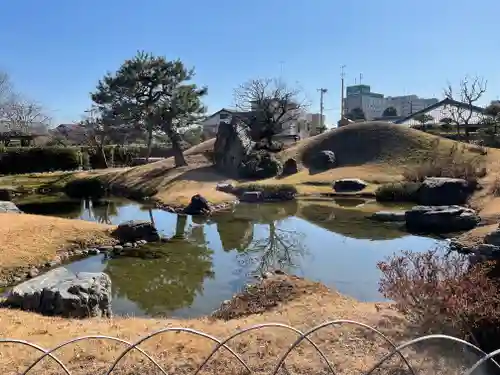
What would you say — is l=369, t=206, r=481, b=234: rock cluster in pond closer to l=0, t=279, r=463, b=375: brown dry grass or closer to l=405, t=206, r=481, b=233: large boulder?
l=405, t=206, r=481, b=233: large boulder

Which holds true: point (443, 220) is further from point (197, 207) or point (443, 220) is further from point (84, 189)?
point (84, 189)

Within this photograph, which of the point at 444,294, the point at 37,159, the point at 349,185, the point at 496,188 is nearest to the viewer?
the point at 444,294

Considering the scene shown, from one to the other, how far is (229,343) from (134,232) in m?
8.79

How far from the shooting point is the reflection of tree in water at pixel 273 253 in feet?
36.8

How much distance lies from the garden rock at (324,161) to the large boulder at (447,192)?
9845 millimetres

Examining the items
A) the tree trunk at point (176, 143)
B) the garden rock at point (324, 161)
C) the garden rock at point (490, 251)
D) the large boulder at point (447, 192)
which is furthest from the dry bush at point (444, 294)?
the tree trunk at point (176, 143)

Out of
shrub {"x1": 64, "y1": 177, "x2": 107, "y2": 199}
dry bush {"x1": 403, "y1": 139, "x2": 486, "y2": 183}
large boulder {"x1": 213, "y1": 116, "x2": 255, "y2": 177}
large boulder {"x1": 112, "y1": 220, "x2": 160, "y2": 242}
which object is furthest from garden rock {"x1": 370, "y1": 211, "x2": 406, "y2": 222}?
shrub {"x1": 64, "y1": 177, "x2": 107, "y2": 199}

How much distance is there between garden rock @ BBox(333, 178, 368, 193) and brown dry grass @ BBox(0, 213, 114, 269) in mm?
13165

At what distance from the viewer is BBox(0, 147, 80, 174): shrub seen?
33906 millimetres

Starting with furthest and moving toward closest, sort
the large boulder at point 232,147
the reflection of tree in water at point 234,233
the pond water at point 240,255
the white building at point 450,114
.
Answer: the white building at point 450,114, the large boulder at point 232,147, the reflection of tree in water at point 234,233, the pond water at point 240,255

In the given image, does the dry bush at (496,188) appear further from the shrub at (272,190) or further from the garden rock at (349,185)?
the shrub at (272,190)

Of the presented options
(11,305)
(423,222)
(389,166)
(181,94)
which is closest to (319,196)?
(389,166)

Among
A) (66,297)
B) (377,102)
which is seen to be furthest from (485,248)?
(377,102)

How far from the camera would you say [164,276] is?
10.6m
